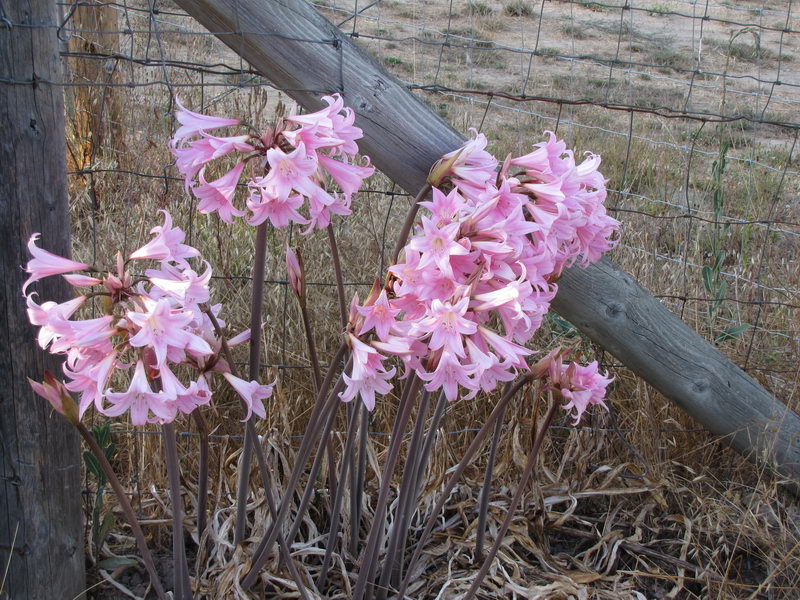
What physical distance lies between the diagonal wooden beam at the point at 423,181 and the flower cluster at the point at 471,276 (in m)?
0.44

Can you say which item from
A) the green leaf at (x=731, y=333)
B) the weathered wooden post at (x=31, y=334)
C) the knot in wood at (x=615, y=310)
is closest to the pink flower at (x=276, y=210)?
the weathered wooden post at (x=31, y=334)

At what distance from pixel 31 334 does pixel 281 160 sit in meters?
0.91

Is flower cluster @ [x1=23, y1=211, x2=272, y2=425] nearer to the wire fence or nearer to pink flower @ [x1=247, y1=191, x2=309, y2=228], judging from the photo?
pink flower @ [x1=247, y1=191, x2=309, y2=228]

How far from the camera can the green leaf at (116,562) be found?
233 cm

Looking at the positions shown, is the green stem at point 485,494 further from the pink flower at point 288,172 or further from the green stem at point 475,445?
the pink flower at point 288,172

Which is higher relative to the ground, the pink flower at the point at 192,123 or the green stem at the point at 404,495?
the pink flower at the point at 192,123

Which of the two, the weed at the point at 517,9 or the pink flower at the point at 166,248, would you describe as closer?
the pink flower at the point at 166,248

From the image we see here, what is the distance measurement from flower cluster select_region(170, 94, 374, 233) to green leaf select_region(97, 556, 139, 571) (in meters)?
1.23

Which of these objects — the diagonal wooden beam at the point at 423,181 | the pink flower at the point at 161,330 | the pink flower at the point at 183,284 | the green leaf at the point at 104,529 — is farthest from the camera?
the green leaf at the point at 104,529

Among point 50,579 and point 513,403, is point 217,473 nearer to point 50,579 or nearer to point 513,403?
point 50,579

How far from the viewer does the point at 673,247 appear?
16.3ft

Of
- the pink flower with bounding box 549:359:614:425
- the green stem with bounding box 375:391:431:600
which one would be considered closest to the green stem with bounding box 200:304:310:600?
the green stem with bounding box 375:391:431:600

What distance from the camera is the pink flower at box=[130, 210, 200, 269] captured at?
156cm

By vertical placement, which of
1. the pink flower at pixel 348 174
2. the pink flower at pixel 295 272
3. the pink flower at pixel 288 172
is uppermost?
the pink flower at pixel 288 172
